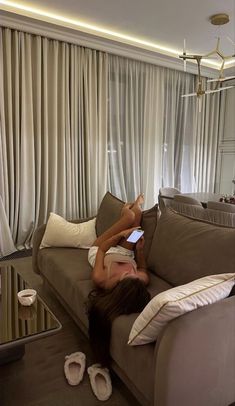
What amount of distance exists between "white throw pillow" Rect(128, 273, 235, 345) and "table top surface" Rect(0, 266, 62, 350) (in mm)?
Result: 428

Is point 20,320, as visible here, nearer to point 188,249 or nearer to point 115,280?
point 115,280

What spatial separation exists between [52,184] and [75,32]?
1834 millimetres

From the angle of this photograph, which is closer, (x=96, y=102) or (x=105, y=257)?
(x=105, y=257)

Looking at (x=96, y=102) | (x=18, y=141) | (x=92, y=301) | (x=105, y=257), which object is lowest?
(x=92, y=301)

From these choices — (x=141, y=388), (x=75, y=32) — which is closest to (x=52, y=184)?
(x=75, y=32)

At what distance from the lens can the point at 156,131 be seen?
15.1 feet

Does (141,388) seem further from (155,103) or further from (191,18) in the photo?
(155,103)

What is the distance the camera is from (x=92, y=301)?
161cm

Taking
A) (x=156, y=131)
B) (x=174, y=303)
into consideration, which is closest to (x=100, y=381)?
(x=174, y=303)

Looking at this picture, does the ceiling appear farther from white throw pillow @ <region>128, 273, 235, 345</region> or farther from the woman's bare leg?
white throw pillow @ <region>128, 273, 235, 345</region>

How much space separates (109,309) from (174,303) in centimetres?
50

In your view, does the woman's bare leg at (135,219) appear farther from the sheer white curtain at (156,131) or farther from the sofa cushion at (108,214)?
the sheer white curtain at (156,131)

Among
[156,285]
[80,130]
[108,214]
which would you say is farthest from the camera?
[80,130]

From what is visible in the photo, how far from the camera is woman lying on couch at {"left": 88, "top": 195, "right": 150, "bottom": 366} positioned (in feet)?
4.92
